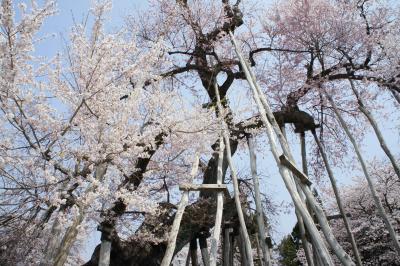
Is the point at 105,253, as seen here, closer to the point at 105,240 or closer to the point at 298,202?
the point at 105,240

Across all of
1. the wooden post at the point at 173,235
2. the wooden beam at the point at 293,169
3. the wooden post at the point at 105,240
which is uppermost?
the wooden beam at the point at 293,169

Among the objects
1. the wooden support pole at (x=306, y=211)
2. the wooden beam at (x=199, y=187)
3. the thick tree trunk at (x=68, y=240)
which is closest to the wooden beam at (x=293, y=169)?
the wooden support pole at (x=306, y=211)

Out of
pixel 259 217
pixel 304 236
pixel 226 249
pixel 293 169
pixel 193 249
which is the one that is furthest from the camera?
pixel 193 249

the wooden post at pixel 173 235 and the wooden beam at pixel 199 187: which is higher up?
the wooden beam at pixel 199 187

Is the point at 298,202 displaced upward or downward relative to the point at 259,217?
downward

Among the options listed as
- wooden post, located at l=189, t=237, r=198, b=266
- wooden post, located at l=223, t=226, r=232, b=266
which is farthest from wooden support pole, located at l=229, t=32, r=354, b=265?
wooden post, located at l=189, t=237, r=198, b=266

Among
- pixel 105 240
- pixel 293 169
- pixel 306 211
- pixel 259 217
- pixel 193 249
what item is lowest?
pixel 306 211

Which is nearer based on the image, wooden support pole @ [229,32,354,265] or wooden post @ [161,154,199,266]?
wooden support pole @ [229,32,354,265]

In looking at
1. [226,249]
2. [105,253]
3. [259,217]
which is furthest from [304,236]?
[105,253]

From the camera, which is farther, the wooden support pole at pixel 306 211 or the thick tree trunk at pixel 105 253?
the thick tree trunk at pixel 105 253

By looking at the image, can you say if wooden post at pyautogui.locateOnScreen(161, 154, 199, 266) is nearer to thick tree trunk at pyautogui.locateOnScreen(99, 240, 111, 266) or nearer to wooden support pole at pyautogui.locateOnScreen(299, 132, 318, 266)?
thick tree trunk at pyautogui.locateOnScreen(99, 240, 111, 266)

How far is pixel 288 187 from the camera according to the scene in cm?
333

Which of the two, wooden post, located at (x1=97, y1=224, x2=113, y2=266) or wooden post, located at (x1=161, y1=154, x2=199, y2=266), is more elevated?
wooden post, located at (x1=97, y1=224, x2=113, y2=266)

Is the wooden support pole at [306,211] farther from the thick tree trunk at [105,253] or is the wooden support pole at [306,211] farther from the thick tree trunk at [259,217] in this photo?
the thick tree trunk at [105,253]
